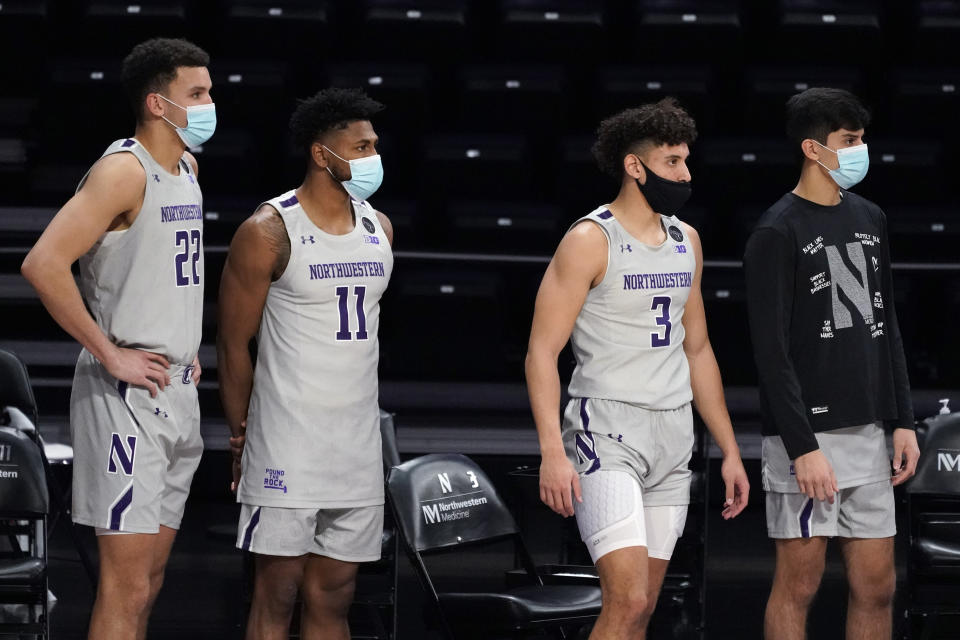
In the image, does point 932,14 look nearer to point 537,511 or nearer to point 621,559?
point 537,511

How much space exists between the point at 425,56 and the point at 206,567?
11.2 feet

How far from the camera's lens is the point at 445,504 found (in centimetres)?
397

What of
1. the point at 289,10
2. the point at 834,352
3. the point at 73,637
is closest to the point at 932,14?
the point at 289,10

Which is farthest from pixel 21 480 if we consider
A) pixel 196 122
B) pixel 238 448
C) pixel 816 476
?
pixel 816 476

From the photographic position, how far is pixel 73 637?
4.53m

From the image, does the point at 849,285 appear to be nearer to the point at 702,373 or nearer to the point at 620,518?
the point at 702,373

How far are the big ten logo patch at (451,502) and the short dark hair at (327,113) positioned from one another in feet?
3.63

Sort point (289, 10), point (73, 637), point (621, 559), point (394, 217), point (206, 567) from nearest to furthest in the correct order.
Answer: point (621, 559) < point (73, 637) < point (206, 567) < point (394, 217) < point (289, 10)

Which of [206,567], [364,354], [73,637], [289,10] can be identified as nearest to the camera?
[364,354]

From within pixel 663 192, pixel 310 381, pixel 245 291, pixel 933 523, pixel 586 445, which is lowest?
pixel 933 523

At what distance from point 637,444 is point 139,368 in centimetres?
126

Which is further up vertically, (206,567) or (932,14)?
(932,14)

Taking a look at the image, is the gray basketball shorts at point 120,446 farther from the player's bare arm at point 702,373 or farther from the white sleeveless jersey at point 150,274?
the player's bare arm at point 702,373

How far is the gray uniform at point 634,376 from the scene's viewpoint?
134 inches
